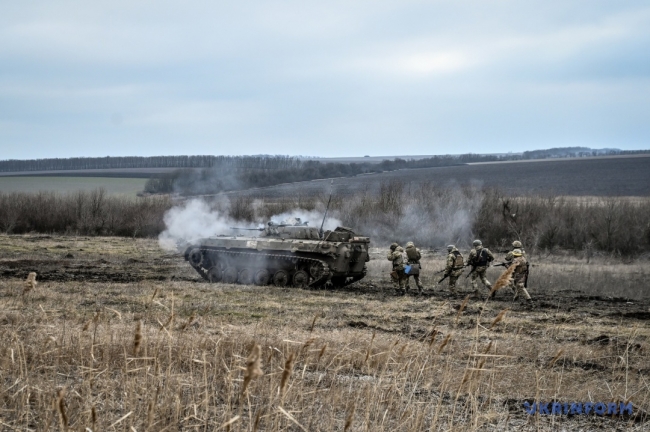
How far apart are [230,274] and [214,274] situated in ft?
1.68

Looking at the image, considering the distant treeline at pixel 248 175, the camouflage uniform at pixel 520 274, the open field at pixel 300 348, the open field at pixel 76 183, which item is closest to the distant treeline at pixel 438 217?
the distant treeline at pixel 248 175

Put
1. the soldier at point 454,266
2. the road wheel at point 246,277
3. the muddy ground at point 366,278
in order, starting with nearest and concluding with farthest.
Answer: the muddy ground at point 366,278 < the soldier at point 454,266 < the road wheel at point 246,277

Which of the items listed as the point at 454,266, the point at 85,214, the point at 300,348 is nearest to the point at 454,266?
the point at 454,266

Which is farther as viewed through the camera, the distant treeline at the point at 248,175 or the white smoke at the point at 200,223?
the distant treeline at the point at 248,175

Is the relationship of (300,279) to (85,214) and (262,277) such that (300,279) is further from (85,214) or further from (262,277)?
(85,214)

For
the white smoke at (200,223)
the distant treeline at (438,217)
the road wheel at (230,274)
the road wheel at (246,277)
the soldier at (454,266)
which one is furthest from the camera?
the distant treeline at (438,217)

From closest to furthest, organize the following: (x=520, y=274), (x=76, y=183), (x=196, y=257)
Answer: (x=520, y=274)
(x=196, y=257)
(x=76, y=183)

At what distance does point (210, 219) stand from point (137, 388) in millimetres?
16880

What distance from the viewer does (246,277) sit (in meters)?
19.4

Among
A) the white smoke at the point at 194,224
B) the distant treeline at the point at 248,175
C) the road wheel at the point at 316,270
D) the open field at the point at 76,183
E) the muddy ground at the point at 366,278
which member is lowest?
the muddy ground at the point at 366,278

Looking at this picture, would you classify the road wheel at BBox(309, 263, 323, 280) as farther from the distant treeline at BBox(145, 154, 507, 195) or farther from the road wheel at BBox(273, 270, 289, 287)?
the distant treeline at BBox(145, 154, 507, 195)

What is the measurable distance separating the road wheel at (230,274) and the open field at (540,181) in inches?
854

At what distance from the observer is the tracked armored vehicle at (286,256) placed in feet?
60.9

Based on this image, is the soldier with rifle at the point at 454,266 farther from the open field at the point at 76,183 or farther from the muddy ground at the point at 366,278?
the open field at the point at 76,183
